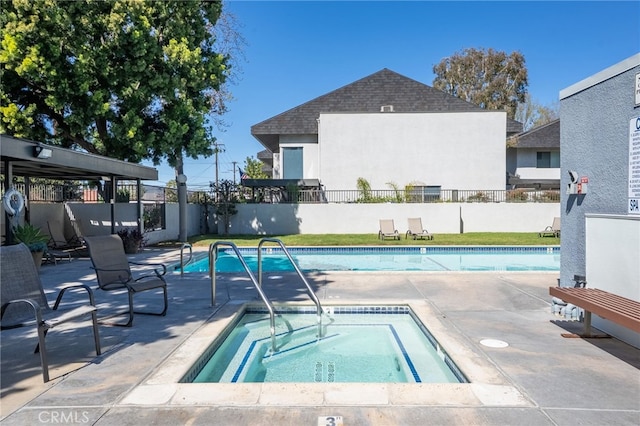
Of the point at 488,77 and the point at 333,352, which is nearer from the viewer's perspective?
the point at 333,352

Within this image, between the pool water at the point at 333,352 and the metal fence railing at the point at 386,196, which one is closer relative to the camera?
the pool water at the point at 333,352

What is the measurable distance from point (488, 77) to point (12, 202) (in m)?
43.2

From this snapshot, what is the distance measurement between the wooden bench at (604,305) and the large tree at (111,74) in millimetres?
13917

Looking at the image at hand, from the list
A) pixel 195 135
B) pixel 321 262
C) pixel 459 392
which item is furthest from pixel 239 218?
pixel 459 392

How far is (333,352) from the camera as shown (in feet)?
16.5

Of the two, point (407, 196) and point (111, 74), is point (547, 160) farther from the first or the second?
point (111, 74)

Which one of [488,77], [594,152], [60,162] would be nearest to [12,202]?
[60,162]

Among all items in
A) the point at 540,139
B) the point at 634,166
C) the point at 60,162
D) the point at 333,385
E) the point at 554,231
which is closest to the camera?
the point at 333,385

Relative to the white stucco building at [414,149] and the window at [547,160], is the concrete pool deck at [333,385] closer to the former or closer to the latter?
the white stucco building at [414,149]

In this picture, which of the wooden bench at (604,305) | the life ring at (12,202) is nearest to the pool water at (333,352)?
the wooden bench at (604,305)

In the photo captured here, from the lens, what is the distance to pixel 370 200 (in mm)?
20938

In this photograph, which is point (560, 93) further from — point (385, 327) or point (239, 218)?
point (239, 218)

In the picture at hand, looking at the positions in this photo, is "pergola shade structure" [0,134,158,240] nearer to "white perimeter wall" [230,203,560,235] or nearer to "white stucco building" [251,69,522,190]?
"white perimeter wall" [230,203,560,235]

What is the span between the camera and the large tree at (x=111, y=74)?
12516 mm
